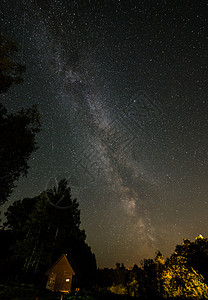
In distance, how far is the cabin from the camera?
1176 inches

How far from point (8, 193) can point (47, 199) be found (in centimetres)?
1844

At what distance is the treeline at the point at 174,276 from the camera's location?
461 inches

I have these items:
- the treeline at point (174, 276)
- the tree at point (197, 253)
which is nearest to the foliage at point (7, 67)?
the treeline at point (174, 276)

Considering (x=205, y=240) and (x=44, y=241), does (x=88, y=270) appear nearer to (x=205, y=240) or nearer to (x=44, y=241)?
(x=44, y=241)

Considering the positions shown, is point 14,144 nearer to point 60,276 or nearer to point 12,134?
point 12,134

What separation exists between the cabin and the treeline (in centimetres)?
1809

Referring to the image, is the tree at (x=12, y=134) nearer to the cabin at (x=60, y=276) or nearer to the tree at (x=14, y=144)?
the tree at (x=14, y=144)

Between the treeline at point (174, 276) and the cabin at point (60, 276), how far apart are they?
712 inches

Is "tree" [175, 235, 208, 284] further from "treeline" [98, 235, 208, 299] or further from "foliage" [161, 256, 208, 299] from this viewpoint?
"foliage" [161, 256, 208, 299]

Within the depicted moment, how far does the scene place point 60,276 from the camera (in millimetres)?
31047

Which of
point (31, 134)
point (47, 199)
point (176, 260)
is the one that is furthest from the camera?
point (47, 199)

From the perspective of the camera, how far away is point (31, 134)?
14.5 metres

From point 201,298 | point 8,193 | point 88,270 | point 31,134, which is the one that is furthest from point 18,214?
point 201,298

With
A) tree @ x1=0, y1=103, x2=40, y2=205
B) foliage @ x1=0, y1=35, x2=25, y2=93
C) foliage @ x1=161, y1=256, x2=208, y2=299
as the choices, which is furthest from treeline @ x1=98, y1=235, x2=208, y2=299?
foliage @ x1=0, y1=35, x2=25, y2=93
